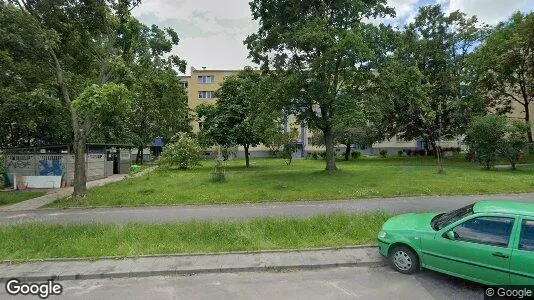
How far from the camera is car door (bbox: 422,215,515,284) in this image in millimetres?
5426

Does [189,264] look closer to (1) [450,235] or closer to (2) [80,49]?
(1) [450,235]

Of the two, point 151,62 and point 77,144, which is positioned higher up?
point 151,62

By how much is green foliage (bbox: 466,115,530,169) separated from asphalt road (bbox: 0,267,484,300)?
2323 centimetres

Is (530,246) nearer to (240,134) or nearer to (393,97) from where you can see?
(393,97)

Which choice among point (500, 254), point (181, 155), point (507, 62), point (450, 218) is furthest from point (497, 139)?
point (181, 155)

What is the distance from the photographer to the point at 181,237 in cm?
859

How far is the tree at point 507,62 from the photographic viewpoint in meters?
31.6

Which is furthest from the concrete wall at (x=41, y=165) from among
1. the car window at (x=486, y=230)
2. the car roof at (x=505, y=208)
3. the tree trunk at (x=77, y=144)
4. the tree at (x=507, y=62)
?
the tree at (x=507, y=62)

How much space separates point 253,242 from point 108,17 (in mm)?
14052

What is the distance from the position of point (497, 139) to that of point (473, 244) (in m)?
23.7

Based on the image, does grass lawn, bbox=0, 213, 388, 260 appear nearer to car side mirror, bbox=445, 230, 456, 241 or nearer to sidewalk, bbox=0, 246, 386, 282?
sidewalk, bbox=0, 246, 386, 282

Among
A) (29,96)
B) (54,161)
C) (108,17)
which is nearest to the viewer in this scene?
(29,96)

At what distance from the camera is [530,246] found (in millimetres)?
5238

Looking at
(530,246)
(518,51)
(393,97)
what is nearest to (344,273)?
(530,246)
